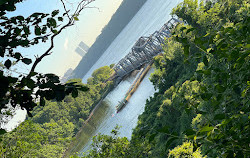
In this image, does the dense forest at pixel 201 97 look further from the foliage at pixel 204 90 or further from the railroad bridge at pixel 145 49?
the railroad bridge at pixel 145 49

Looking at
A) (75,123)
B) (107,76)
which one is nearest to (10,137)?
(75,123)

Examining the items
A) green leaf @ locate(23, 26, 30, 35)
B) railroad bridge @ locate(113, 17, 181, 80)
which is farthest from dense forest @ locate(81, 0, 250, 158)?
railroad bridge @ locate(113, 17, 181, 80)

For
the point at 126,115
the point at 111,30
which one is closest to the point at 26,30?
the point at 126,115

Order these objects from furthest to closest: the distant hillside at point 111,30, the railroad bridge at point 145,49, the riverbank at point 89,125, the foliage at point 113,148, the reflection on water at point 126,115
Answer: the distant hillside at point 111,30 < the riverbank at point 89,125 < the railroad bridge at point 145,49 < the reflection on water at point 126,115 < the foliage at point 113,148

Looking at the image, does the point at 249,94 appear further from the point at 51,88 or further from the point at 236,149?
the point at 51,88

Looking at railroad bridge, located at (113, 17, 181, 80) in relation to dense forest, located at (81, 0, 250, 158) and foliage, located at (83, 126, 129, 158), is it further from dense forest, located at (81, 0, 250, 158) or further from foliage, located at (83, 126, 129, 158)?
foliage, located at (83, 126, 129, 158)

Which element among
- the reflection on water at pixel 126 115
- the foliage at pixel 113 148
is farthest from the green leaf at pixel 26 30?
the reflection on water at pixel 126 115
